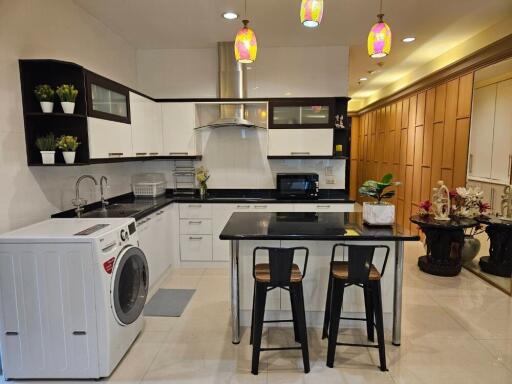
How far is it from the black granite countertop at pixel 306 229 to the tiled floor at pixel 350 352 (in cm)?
91

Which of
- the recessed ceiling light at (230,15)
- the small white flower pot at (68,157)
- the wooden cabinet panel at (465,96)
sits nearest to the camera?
the small white flower pot at (68,157)

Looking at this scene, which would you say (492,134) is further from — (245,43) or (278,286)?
(278,286)

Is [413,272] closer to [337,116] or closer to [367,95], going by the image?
[337,116]

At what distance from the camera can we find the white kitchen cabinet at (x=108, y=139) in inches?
111

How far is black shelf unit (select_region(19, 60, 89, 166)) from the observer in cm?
258

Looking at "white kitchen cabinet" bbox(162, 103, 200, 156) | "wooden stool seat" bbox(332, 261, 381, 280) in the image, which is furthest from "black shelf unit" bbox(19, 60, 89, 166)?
"wooden stool seat" bbox(332, 261, 381, 280)

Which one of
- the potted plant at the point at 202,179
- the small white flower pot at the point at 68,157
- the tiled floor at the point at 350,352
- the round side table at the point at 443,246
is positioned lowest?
the tiled floor at the point at 350,352

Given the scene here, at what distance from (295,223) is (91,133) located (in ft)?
6.19

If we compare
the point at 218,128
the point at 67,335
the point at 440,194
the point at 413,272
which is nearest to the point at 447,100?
the point at 440,194

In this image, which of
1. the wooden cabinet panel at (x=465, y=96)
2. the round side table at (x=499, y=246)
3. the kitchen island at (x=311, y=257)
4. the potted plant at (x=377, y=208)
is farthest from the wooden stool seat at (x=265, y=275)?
the wooden cabinet panel at (x=465, y=96)

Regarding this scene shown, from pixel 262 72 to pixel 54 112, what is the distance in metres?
2.78

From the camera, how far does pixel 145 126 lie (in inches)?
156

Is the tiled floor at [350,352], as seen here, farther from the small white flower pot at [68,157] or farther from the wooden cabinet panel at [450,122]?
the wooden cabinet panel at [450,122]

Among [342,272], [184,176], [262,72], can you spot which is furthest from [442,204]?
[184,176]
